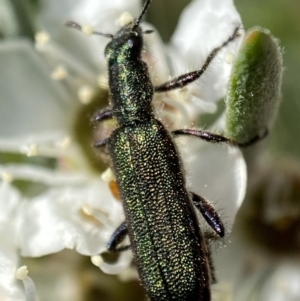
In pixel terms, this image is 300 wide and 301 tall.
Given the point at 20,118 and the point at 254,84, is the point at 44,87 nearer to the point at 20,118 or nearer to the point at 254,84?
the point at 20,118

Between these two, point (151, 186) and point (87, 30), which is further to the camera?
point (87, 30)

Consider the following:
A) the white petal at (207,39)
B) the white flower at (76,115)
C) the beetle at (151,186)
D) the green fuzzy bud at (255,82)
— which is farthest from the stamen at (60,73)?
the green fuzzy bud at (255,82)

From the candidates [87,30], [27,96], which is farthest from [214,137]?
[27,96]

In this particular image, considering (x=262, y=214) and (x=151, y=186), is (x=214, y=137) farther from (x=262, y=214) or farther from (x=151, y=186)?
(x=262, y=214)

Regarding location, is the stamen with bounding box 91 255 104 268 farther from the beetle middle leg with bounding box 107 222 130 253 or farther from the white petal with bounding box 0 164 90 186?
the white petal with bounding box 0 164 90 186

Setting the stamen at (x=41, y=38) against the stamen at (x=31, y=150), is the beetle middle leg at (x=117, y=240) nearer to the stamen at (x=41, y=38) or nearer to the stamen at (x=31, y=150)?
the stamen at (x=31, y=150)

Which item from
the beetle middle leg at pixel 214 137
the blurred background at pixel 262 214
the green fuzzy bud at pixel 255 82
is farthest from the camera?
the blurred background at pixel 262 214
